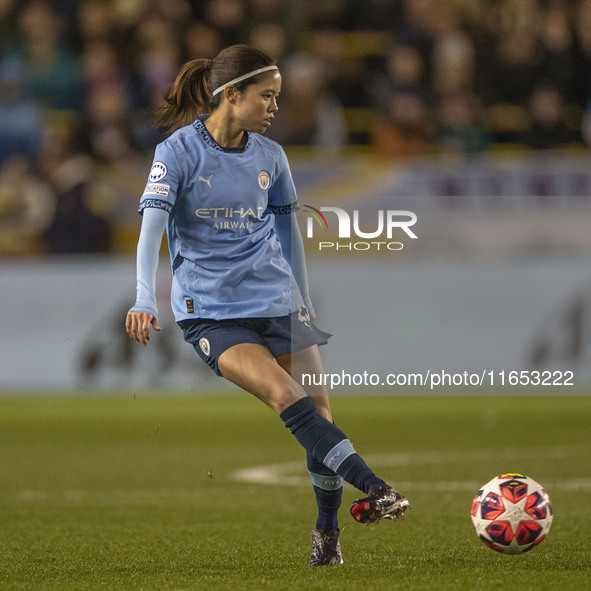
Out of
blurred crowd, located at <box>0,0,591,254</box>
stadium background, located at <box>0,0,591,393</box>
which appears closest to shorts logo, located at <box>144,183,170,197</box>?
stadium background, located at <box>0,0,591,393</box>

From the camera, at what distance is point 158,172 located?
16.3ft

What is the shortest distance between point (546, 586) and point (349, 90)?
38.2 ft

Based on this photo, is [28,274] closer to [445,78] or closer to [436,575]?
[445,78]

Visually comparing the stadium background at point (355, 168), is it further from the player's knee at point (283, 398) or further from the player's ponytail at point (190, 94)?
the player's knee at point (283, 398)

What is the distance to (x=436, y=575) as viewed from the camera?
481cm

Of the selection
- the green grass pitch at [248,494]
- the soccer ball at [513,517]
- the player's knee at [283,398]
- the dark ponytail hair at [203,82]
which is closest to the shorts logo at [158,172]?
the dark ponytail hair at [203,82]

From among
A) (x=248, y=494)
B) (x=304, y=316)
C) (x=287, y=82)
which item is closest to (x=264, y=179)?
(x=304, y=316)

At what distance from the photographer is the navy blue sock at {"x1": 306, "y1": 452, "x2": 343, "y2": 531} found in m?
5.17

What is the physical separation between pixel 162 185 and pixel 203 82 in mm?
568

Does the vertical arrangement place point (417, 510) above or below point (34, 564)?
below

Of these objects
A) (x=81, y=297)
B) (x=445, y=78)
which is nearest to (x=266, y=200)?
(x=81, y=297)

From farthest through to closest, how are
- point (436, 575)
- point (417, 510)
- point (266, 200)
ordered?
point (417, 510) < point (266, 200) < point (436, 575)

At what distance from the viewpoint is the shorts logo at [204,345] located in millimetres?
5027

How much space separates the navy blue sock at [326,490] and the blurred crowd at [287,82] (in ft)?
29.4
